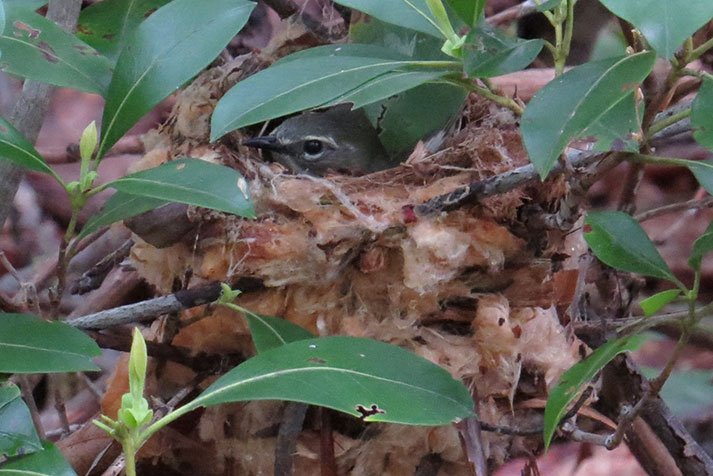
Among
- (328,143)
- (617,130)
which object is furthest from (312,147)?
(617,130)

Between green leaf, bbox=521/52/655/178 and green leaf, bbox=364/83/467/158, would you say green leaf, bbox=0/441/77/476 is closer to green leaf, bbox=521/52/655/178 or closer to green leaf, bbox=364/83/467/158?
green leaf, bbox=521/52/655/178

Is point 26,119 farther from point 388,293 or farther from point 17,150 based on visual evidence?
point 388,293

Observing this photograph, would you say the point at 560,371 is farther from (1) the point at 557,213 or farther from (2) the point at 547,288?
(1) the point at 557,213

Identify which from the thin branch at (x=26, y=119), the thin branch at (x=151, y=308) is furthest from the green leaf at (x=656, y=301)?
the thin branch at (x=26, y=119)

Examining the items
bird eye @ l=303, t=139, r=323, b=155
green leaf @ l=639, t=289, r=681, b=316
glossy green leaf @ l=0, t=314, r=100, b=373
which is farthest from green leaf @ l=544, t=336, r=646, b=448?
bird eye @ l=303, t=139, r=323, b=155

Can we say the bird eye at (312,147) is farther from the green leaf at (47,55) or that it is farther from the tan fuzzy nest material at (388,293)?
the green leaf at (47,55)

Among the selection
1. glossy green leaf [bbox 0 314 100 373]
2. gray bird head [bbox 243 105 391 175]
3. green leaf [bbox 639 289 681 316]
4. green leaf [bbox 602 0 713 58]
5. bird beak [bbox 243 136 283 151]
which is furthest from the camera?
gray bird head [bbox 243 105 391 175]
